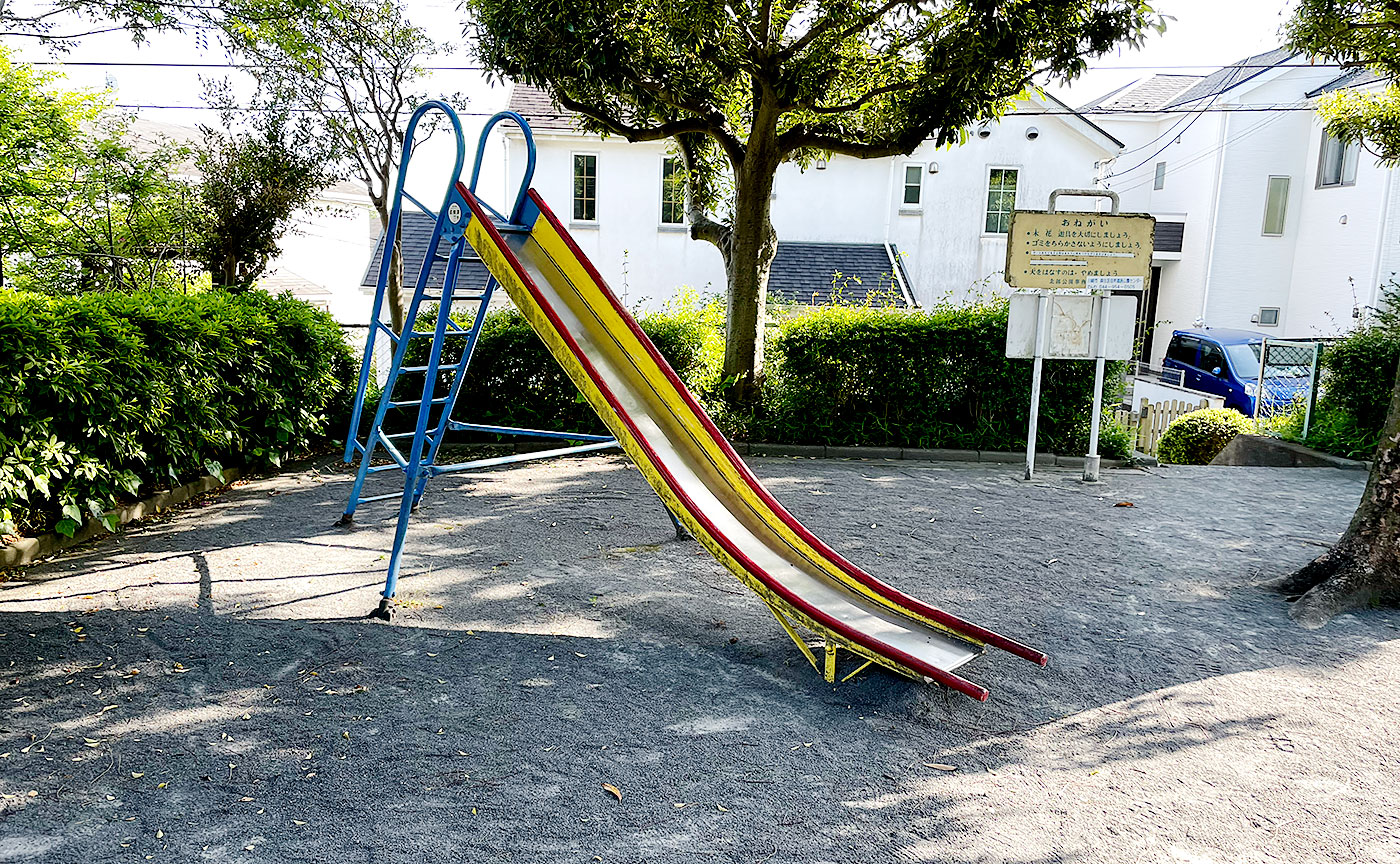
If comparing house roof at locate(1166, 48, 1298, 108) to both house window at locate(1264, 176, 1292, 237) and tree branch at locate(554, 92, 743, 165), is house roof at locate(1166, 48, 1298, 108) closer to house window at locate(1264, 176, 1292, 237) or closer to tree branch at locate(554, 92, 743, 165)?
house window at locate(1264, 176, 1292, 237)

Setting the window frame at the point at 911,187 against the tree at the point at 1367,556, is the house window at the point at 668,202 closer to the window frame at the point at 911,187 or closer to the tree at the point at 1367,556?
the window frame at the point at 911,187

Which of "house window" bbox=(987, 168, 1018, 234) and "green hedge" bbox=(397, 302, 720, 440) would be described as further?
"house window" bbox=(987, 168, 1018, 234)

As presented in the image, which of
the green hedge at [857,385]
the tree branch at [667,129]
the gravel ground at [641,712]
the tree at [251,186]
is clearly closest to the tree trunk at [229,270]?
the tree at [251,186]

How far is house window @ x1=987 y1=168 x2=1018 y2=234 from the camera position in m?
20.8

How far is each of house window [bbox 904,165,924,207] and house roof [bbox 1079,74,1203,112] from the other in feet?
28.1

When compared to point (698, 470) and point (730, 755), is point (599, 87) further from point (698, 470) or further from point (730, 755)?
point (730, 755)

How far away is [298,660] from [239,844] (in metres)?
1.50

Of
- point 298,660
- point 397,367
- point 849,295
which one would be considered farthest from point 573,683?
point 849,295

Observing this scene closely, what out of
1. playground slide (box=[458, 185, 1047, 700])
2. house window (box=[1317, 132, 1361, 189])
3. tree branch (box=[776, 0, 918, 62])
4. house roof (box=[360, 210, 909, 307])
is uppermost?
house window (box=[1317, 132, 1361, 189])

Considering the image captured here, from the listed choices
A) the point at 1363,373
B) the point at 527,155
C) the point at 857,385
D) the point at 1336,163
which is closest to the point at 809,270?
the point at 857,385

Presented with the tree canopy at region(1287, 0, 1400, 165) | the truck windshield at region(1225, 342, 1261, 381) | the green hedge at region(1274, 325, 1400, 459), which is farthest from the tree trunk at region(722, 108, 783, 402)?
the truck windshield at region(1225, 342, 1261, 381)

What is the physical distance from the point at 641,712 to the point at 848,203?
58.2ft

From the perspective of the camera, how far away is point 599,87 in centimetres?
886

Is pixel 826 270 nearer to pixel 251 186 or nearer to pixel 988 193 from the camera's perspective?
pixel 988 193
